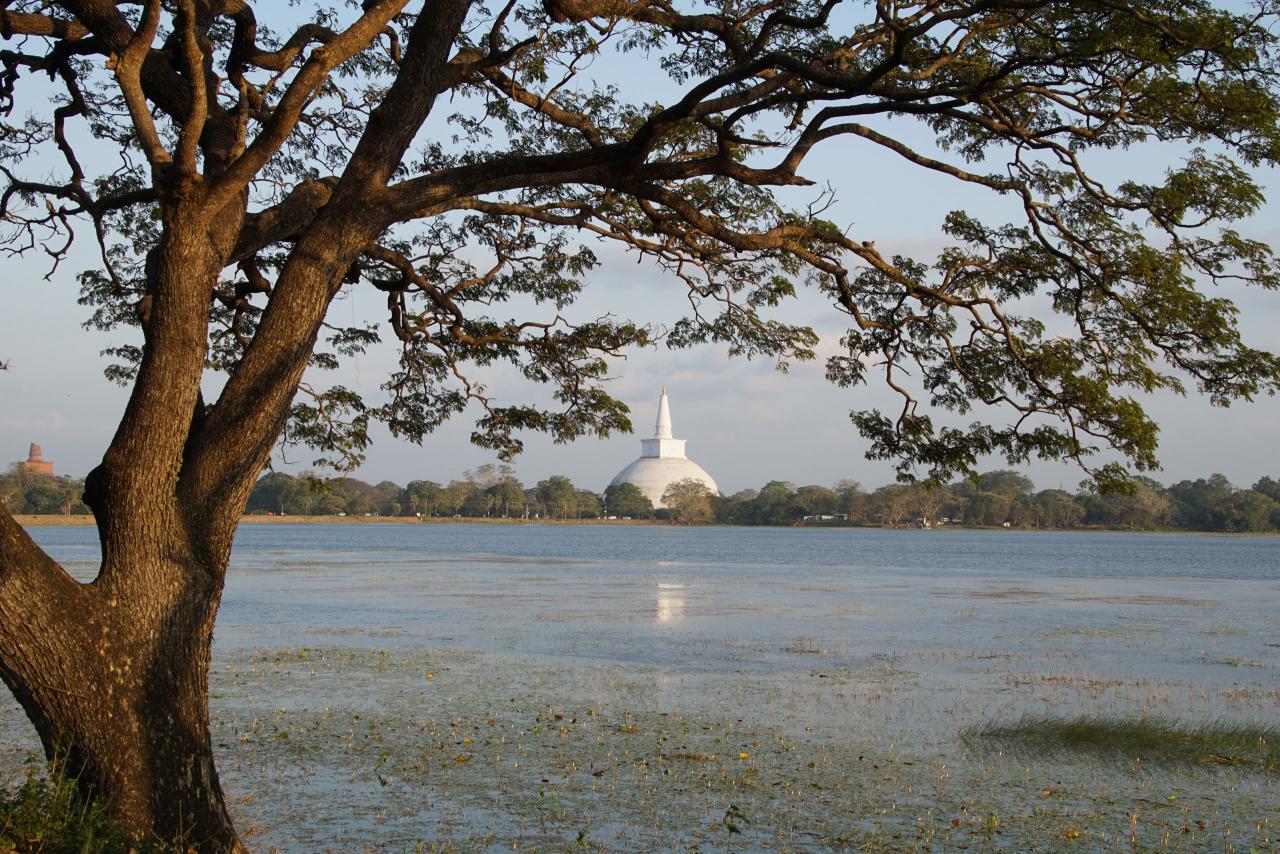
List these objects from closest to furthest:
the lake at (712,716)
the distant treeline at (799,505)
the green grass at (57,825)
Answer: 1. the green grass at (57,825)
2. the lake at (712,716)
3. the distant treeline at (799,505)

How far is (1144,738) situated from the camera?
39.3 ft

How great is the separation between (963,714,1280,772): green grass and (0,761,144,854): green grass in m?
8.11

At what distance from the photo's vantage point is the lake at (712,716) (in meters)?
8.37

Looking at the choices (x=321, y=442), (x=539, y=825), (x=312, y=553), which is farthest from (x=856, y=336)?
(x=312, y=553)

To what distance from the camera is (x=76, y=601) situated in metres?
5.84

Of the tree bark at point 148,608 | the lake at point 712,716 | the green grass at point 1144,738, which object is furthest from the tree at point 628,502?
the tree bark at point 148,608

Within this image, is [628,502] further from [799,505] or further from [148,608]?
[148,608]

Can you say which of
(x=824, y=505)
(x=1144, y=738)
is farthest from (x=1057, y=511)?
(x=1144, y=738)

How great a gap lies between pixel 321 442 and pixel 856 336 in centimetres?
543

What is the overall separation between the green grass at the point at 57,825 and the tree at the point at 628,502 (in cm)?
13647

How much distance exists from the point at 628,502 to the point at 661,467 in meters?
9.15

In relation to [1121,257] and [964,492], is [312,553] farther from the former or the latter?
[964,492]

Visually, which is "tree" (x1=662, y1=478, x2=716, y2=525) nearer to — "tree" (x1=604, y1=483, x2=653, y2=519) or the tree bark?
"tree" (x1=604, y1=483, x2=653, y2=519)

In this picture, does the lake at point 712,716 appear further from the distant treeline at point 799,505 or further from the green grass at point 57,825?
the distant treeline at point 799,505
